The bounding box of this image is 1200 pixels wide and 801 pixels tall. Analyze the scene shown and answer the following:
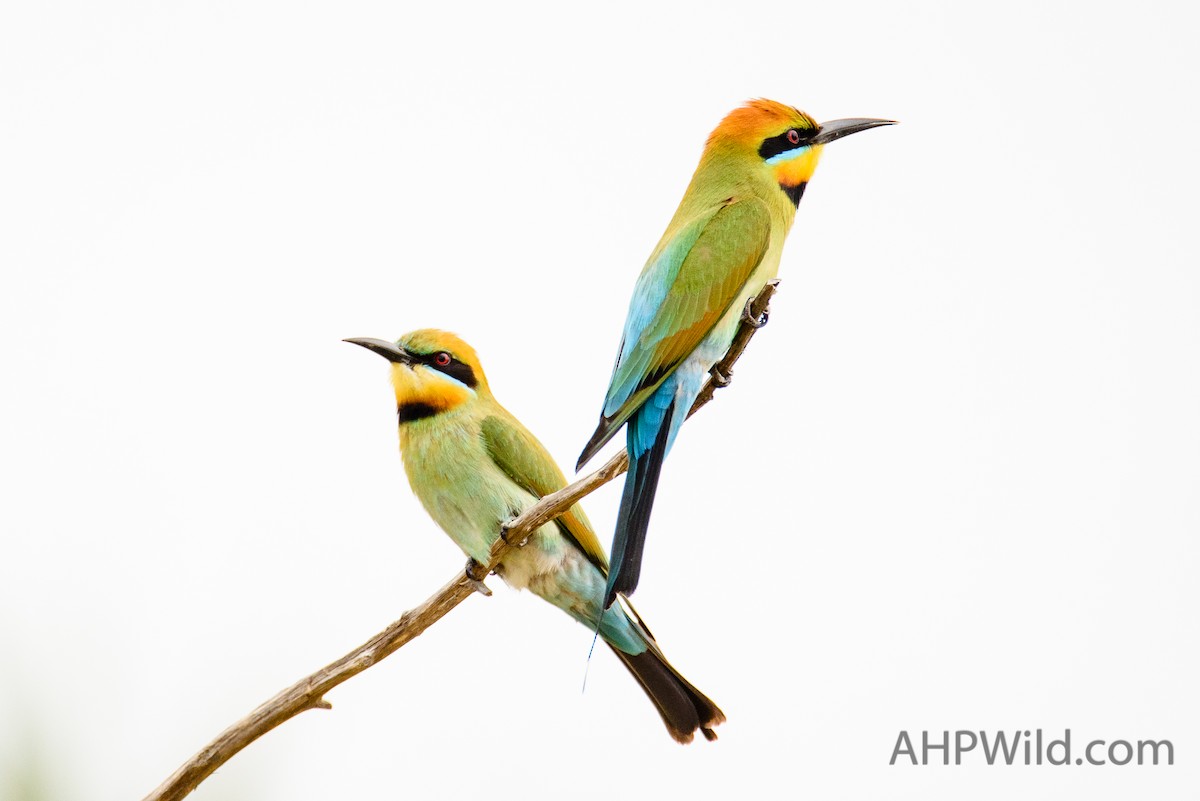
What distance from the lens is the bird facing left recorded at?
241cm

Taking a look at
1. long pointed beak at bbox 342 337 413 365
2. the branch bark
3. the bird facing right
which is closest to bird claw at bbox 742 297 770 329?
the branch bark

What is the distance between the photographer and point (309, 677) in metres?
1.72

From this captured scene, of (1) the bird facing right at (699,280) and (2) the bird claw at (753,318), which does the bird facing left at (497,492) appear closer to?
(1) the bird facing right at (699,280)

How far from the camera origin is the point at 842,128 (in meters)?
2.60

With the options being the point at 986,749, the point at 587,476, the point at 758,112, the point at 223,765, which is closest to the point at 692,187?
the point at 758,112

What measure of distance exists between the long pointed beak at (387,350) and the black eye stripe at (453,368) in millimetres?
17

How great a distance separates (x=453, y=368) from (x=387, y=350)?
0.46 ft

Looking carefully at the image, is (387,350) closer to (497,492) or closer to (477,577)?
(497,492)

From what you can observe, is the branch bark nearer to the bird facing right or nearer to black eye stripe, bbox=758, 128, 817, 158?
the bird facing right

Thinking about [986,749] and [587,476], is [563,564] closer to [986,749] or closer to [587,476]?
[587,476]

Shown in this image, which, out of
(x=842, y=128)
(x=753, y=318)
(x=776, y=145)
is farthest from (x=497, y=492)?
(x=842, y=128)

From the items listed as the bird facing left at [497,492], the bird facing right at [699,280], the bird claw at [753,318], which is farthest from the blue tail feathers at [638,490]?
the bird facing left at [497,492]

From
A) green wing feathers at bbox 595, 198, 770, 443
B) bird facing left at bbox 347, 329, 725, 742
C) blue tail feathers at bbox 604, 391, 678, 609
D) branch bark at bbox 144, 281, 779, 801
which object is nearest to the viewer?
branch bark at bbox 144, 281, 779, 801

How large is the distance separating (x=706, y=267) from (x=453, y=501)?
26.7 inches
